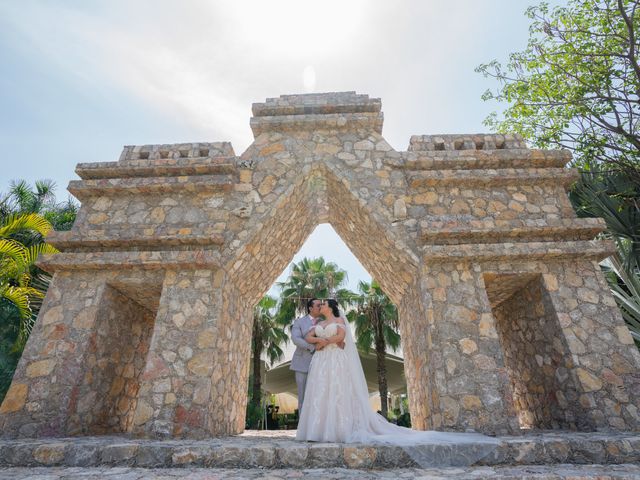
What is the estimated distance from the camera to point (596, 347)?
5047 mm

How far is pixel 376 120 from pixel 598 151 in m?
5.79

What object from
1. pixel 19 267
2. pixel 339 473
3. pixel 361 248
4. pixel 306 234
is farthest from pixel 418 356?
pixel 19 267

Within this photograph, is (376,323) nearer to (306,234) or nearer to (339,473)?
(306,234)

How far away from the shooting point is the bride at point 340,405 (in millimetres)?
4012

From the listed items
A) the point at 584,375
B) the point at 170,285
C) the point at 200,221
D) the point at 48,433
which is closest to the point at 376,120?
the point at 200,221

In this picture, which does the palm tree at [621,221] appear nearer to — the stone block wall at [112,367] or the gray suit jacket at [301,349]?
the gray suit jacket at [301,349]

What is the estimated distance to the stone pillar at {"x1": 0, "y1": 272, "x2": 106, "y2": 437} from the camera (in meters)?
4.79

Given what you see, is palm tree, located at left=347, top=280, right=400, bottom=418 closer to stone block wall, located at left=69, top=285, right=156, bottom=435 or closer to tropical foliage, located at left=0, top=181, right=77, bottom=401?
stone block wall, located at left=69, top=285, right=156, bottom=435

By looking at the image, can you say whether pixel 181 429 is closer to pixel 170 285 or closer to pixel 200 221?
pixel 170 285

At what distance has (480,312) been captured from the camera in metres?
5.28

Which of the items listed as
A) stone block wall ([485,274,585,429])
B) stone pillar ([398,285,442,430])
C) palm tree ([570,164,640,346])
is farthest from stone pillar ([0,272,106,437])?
palm tree ([570,164,640,346])

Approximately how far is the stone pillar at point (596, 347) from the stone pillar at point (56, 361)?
7015 millimetres

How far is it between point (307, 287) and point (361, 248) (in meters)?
8.07

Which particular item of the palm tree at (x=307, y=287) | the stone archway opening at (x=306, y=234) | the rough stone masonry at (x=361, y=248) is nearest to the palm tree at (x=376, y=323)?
the palm tree at (x=307, y=287)
